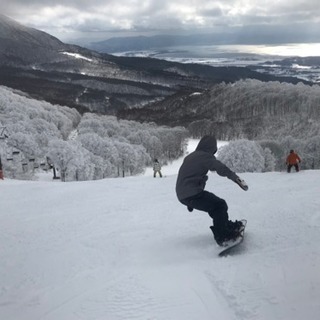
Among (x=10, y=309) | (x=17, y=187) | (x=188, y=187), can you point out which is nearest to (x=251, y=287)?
(x=188, y=187)

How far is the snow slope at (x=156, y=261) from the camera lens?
20.2 feet

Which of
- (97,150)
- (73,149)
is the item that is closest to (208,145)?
(73,149)

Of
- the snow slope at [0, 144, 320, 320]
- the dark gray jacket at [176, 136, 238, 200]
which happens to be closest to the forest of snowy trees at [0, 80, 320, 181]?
the snow slope at [0, 144, 320, 320]

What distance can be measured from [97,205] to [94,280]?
6.22 meters

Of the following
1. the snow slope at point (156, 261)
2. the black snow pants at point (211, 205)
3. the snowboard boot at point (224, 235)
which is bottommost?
the snow slope at point (156, 261)

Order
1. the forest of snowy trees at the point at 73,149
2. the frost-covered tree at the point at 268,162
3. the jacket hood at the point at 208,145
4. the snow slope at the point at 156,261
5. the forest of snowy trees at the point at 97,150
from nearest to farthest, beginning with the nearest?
the snow slope at the point at 156,261 → the jacket hood at the point at 208,145 → the forest of snowy trees at the point at 73,149 → the forest of snowy trees at the point at 97,150 → the frost-covered tree at the point at 268,162

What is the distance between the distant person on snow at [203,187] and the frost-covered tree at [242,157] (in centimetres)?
5587

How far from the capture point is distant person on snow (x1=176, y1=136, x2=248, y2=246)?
27.0ft

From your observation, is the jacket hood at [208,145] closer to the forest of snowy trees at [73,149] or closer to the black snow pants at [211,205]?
the black snow pants at [211,205]

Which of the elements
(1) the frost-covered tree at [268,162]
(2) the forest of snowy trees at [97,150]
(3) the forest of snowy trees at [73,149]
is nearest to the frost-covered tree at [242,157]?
(2) the forest of snowy trees at [97,150]

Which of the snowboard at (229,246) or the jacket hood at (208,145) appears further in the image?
the jacket hood at (208,145)

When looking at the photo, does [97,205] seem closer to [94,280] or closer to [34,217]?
[34,217]

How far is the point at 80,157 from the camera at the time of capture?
63.9 meters

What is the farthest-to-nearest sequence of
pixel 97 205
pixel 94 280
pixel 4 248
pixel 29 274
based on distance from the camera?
1. pixel 97 205
2. pixel 4 248
3. pixel 29 274
4. pixel 94 280
